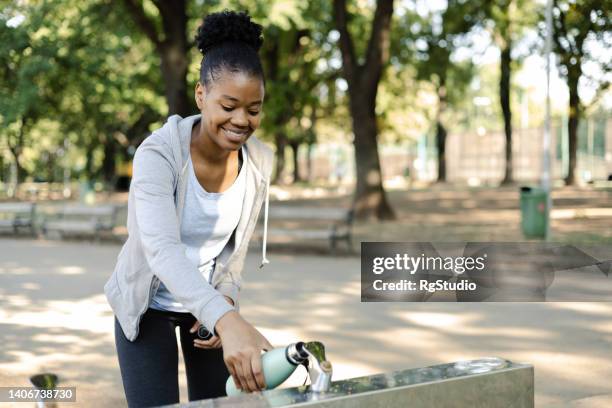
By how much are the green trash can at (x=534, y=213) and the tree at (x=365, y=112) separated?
176 inches

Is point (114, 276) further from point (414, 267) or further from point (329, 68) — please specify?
point (329, 68)

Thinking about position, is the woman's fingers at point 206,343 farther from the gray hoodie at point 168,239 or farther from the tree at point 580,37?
the tree at point 580,37

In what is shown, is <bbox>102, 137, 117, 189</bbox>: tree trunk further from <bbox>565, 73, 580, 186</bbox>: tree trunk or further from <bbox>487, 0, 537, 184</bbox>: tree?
A: <bbox>565, 73, 580, 186</bbox>: tree trunk

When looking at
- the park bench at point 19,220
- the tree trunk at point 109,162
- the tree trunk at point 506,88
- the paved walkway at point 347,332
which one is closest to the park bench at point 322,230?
the paved walkway at point 347,332

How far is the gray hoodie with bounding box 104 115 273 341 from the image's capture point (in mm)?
2066

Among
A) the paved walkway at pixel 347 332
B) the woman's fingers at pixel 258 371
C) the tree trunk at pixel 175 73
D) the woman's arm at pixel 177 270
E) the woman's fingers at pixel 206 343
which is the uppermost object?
the tree trunk at pixel 175 73

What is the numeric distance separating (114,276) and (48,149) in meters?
55.0

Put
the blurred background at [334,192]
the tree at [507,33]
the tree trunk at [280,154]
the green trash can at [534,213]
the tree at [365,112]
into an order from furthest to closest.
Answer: the tree trunk at [280,154] → the tree at [507,33] → the tree at [365,112] → the green trash can at [534,213] → the blurred background at [334,192]

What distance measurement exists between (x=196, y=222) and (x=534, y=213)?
45.7 feet

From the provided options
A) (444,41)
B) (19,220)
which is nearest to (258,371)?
(19,220)

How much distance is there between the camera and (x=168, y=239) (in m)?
2.15

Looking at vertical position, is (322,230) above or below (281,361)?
below

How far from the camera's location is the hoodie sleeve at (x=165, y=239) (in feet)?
6.63

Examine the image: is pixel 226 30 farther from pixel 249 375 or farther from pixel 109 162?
pixel 109 162
